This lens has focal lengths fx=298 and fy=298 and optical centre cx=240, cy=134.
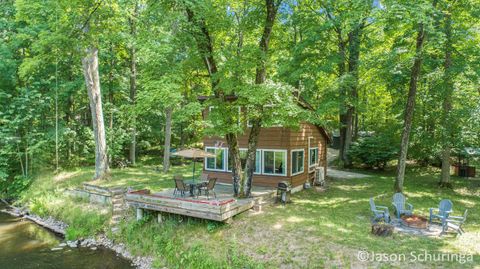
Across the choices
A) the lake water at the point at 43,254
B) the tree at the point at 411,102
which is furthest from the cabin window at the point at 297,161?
the lake water at the point at 43,254

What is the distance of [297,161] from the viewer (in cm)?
1412

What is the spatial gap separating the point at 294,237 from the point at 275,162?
5719mm

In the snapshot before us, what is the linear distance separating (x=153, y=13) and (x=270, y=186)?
8647 millimetres

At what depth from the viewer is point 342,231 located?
8570 mm

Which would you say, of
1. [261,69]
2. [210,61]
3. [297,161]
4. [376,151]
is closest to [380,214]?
[297,161]

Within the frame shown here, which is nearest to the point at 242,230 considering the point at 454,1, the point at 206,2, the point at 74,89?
the point at 206,2

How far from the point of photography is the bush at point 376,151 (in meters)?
19.9

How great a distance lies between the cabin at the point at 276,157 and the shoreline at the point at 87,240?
584 centimetres

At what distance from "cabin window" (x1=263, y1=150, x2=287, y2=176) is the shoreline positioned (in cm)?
661

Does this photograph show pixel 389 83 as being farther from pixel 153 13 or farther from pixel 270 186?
pixel 153 13

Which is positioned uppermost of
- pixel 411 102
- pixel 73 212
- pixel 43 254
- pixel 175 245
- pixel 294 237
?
pixel 411 102

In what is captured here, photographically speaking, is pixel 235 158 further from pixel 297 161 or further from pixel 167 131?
pixel 167 131

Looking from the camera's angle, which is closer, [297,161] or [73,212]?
[73,212]

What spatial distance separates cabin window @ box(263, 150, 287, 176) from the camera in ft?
44.5
